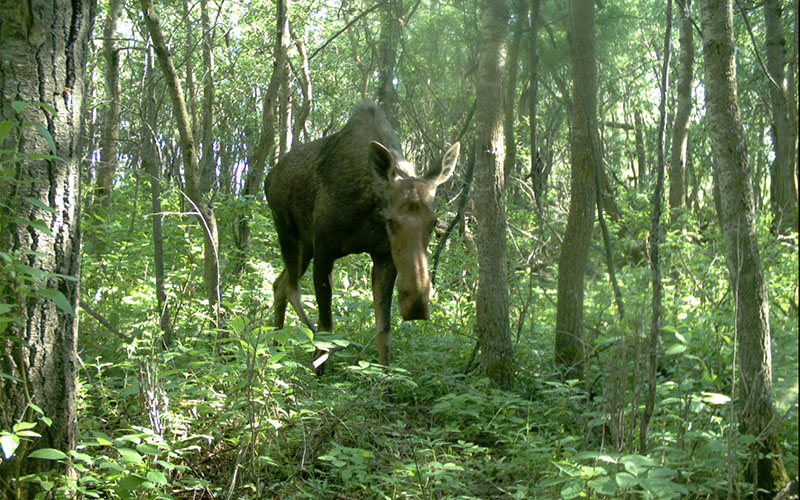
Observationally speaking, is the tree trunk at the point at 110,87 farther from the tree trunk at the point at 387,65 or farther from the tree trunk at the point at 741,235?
the tree trunk at the point at 741,235

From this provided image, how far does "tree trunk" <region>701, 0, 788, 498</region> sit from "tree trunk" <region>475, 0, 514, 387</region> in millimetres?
2086

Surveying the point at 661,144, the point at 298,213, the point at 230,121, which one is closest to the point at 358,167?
the point at 298,213

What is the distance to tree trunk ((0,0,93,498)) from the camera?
302cm

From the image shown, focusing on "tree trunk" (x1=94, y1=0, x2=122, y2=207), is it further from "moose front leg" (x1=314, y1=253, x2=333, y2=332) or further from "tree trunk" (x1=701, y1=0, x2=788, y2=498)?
"tree trunk" (x1=701, y1=0, x2=788, y2=498)

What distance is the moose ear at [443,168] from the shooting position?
6.32 metres

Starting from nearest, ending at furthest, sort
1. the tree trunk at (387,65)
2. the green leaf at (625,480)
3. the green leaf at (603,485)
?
the green leaf at (625,480), the green leaf at (603,485), the tree trunk at (387,65)

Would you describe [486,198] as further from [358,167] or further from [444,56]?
[444,56]

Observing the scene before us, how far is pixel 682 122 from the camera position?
1347cm

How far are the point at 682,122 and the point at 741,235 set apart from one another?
33.9ft

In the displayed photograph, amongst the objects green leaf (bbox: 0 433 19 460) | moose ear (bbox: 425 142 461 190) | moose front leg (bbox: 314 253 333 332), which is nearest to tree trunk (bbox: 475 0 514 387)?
moose ear (bbox: 425 142 461 190)

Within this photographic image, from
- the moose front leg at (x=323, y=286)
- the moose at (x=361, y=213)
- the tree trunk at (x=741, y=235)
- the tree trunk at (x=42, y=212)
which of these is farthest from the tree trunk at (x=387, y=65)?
the tree trunk at (x=42, y=212)

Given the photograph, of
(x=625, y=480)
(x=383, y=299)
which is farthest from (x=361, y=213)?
(x=625, y=480)

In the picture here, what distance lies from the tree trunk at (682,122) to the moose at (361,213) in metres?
7.94

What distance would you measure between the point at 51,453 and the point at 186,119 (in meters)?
3.90
